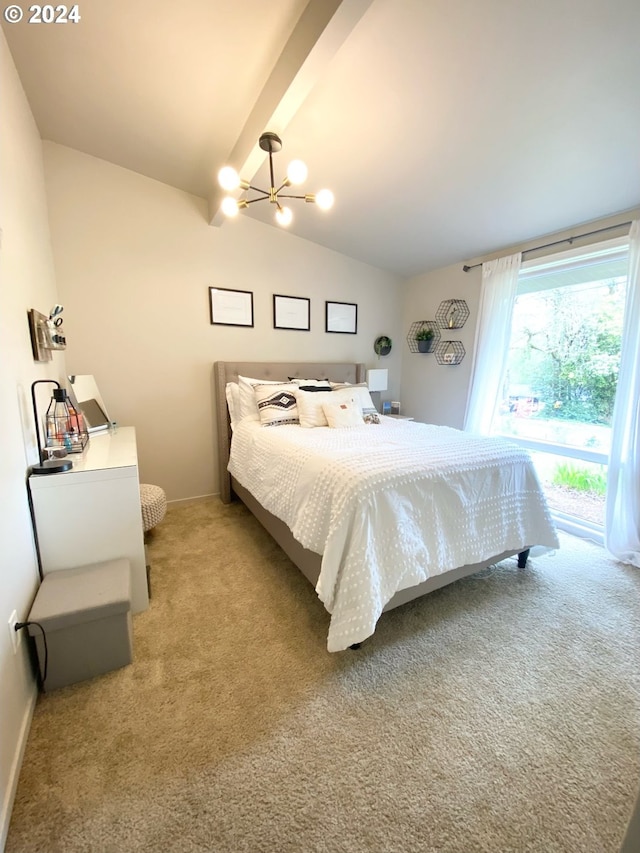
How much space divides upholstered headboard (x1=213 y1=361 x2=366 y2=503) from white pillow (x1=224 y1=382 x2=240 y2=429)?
5 cm

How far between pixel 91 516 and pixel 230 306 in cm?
224

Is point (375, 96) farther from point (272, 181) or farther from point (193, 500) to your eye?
point (193, 500)

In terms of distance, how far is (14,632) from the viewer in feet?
4.05

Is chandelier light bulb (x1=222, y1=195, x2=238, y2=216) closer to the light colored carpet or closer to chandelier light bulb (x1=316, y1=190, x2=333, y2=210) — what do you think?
chandelier light bulb (x1=316, y1=190, x2=333, y2=210)

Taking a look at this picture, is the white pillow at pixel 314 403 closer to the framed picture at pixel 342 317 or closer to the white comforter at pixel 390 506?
the white comforter at pixel 390 506

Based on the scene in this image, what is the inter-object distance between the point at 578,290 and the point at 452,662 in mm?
2869

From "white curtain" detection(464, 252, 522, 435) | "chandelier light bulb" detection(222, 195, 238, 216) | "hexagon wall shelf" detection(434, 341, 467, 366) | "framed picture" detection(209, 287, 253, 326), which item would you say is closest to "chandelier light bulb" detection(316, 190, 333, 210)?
"chandelier light bulb" detection(222, 195, 238, 216)

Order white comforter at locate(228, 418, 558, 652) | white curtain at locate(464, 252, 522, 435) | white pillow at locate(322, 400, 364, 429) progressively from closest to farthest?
white comforter at locate(228, 418, 558, 652) → white pillow at locate(322, 400, 364, 429) → white curtain at locate(464, 252, 522, 435)

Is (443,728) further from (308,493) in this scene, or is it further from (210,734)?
(308,493)

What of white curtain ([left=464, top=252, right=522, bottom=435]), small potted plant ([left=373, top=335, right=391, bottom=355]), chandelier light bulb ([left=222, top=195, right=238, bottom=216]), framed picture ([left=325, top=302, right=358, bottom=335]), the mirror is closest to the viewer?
chandelier light bulb ([left=222, top=195, right=238, bottom=216])

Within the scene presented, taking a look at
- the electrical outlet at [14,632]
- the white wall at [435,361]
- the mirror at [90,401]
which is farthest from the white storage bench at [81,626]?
the white wall at [435,361]

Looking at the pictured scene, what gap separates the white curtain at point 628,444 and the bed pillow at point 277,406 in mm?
2357

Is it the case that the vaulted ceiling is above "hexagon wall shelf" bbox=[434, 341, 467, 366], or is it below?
above

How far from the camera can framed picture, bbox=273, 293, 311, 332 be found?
3479mm
